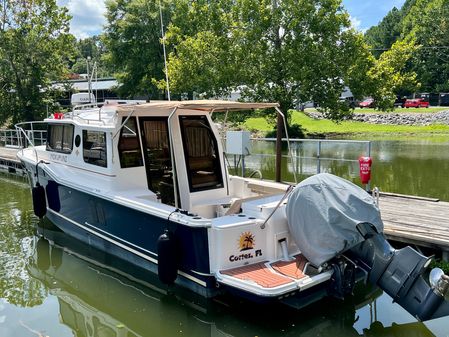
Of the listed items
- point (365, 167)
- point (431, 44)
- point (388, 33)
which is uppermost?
point (388, 33)

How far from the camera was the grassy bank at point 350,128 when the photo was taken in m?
32.3

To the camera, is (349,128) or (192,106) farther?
(349,128)

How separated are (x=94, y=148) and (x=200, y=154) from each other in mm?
1978

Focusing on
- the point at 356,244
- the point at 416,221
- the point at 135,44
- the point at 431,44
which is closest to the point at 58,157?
the point at 356,244

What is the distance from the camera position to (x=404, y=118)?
36562 mm

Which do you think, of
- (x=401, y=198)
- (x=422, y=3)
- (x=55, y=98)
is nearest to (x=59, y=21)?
(x=55, y=98)

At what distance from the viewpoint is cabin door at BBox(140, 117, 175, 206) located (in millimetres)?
7367

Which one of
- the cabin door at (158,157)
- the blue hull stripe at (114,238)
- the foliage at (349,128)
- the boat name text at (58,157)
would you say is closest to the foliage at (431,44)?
the foliage at (349,128)

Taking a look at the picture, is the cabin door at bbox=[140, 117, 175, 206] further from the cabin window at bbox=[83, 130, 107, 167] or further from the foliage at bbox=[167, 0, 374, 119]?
the foliage at bbox=[167, 0, 374, 119]

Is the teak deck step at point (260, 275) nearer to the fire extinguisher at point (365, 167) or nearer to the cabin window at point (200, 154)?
the cabin window at point (200, 154)

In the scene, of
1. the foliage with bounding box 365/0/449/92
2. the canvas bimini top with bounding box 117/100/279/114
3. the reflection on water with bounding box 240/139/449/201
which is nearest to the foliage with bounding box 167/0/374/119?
the reflection on water with bounding box 240/139/449/201

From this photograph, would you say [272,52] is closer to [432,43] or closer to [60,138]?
[60,138]

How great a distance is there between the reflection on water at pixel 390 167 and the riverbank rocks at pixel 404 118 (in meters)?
13.4

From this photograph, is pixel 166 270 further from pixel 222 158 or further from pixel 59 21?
pixel 59 21
